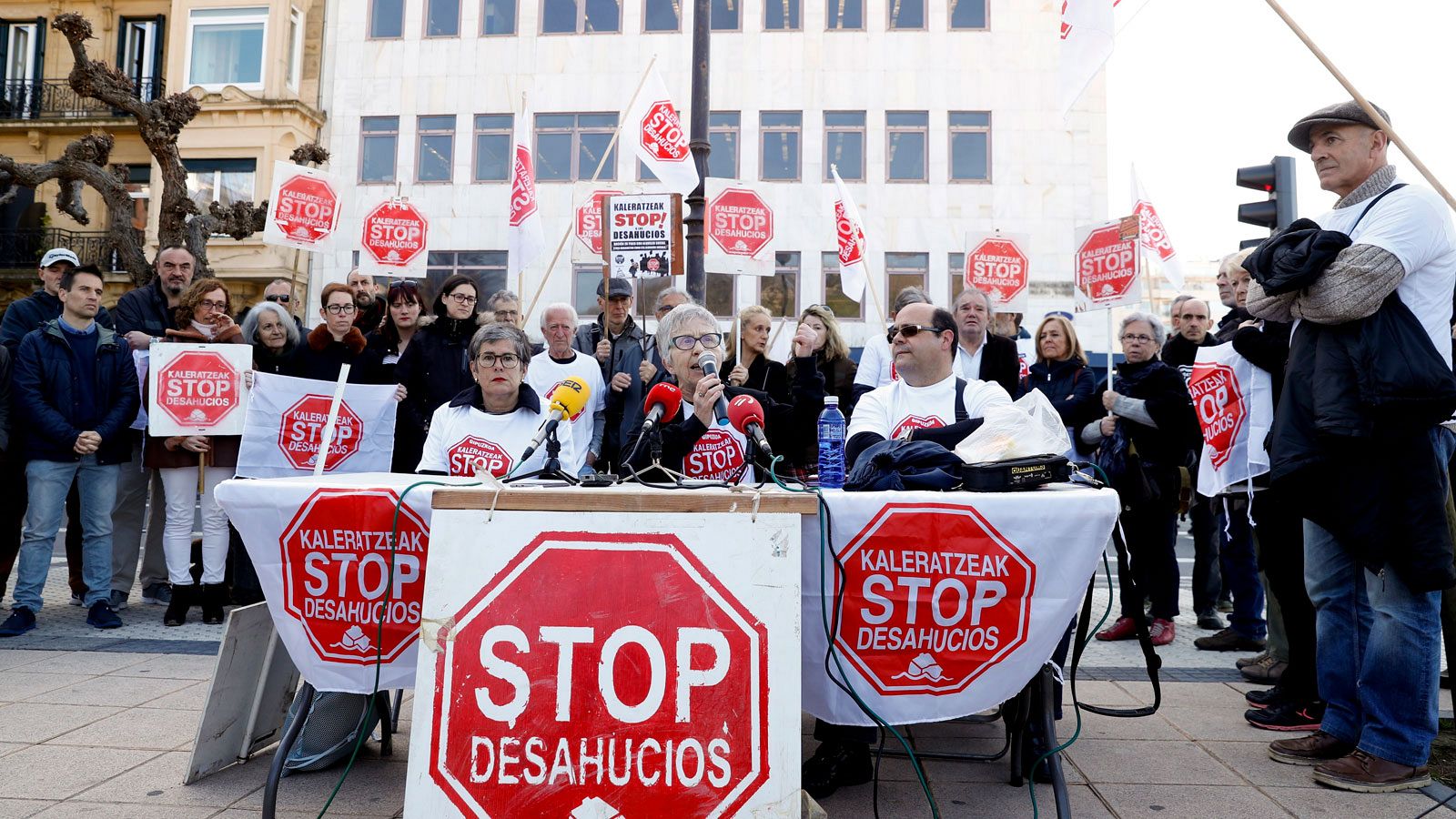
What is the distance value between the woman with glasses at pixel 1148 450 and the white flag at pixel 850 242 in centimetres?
534

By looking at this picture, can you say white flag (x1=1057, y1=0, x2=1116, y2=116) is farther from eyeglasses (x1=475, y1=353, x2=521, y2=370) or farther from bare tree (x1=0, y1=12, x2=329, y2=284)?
bare tree (x1=0, y1=12, x2=329, y2=284)

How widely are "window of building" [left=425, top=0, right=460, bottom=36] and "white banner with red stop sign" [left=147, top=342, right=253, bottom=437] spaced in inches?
822

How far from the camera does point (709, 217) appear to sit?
11.1m

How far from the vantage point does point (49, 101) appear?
25359 millimetres

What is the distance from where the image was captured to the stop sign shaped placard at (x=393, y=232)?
10375 mm

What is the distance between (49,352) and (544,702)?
5.47 metres

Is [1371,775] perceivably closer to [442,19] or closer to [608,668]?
[608,668]

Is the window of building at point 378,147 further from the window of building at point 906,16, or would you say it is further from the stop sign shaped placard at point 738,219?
the stop sign shaped placard at point 738,219

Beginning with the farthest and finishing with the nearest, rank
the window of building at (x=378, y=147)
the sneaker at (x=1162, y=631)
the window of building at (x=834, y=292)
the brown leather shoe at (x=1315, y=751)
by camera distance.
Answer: the window of building at (x=378, y=147)
the window of building at (x=834, y=292)
the sneaker at (x=1162, y=631)
the brown leather shoe at (x=1315, y=751)

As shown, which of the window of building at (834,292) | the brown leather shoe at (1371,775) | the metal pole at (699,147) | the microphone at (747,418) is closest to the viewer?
the microphone at (747,418)

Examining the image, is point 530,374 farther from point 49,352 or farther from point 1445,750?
point 1445,750

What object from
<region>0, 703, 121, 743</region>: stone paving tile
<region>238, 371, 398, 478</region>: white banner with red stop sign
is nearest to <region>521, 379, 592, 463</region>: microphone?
<region>0, 703, 121, 743</region>: stone paving tile

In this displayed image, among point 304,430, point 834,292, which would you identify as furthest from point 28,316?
point 834,292

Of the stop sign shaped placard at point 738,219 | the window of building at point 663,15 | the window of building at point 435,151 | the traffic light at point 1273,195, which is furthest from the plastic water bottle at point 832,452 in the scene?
the window of building at point 663,15
